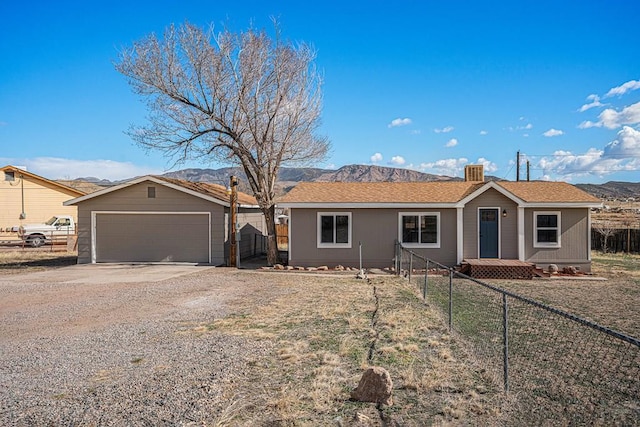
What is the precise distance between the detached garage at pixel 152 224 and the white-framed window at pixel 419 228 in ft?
23.5

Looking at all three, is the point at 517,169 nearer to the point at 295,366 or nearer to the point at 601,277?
the point at 601,277

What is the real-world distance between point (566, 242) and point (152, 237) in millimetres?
16439

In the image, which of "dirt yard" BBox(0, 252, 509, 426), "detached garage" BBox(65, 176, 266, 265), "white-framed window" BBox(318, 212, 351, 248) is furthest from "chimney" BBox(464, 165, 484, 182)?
"dirt yard" BBox(0, 252, 509, 426)

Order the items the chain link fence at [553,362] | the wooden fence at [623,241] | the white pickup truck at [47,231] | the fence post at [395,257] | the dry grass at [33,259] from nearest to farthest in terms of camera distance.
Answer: the chain link fence at [553,362], the fence post at [395,257], the dry grass at [33,259], the wooden fence at [623,241], the white pickup truck at [47,231]

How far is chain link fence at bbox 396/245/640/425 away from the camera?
180 inches

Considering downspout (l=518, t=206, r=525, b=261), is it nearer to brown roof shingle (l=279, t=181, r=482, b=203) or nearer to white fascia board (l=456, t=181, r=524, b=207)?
white fascia board (l=456, t=181, r=524, b=207)

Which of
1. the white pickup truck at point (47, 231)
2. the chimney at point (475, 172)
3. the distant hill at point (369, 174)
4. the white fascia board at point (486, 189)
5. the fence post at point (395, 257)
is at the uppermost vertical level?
the distant hill at point (369, 174)

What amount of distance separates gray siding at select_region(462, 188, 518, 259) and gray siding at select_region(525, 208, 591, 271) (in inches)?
21.4

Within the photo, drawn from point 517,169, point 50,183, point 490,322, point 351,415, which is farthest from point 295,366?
point 50,183

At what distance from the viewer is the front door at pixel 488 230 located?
17.6 metres

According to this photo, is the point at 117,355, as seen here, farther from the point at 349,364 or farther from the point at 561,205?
the point at 561,205

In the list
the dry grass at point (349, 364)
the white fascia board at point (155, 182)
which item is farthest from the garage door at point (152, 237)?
the dry grass at point (349, 364)

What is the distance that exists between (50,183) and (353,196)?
1052 inches

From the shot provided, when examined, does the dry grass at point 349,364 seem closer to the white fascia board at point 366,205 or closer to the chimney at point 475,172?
the white fascia board at point 366,205
